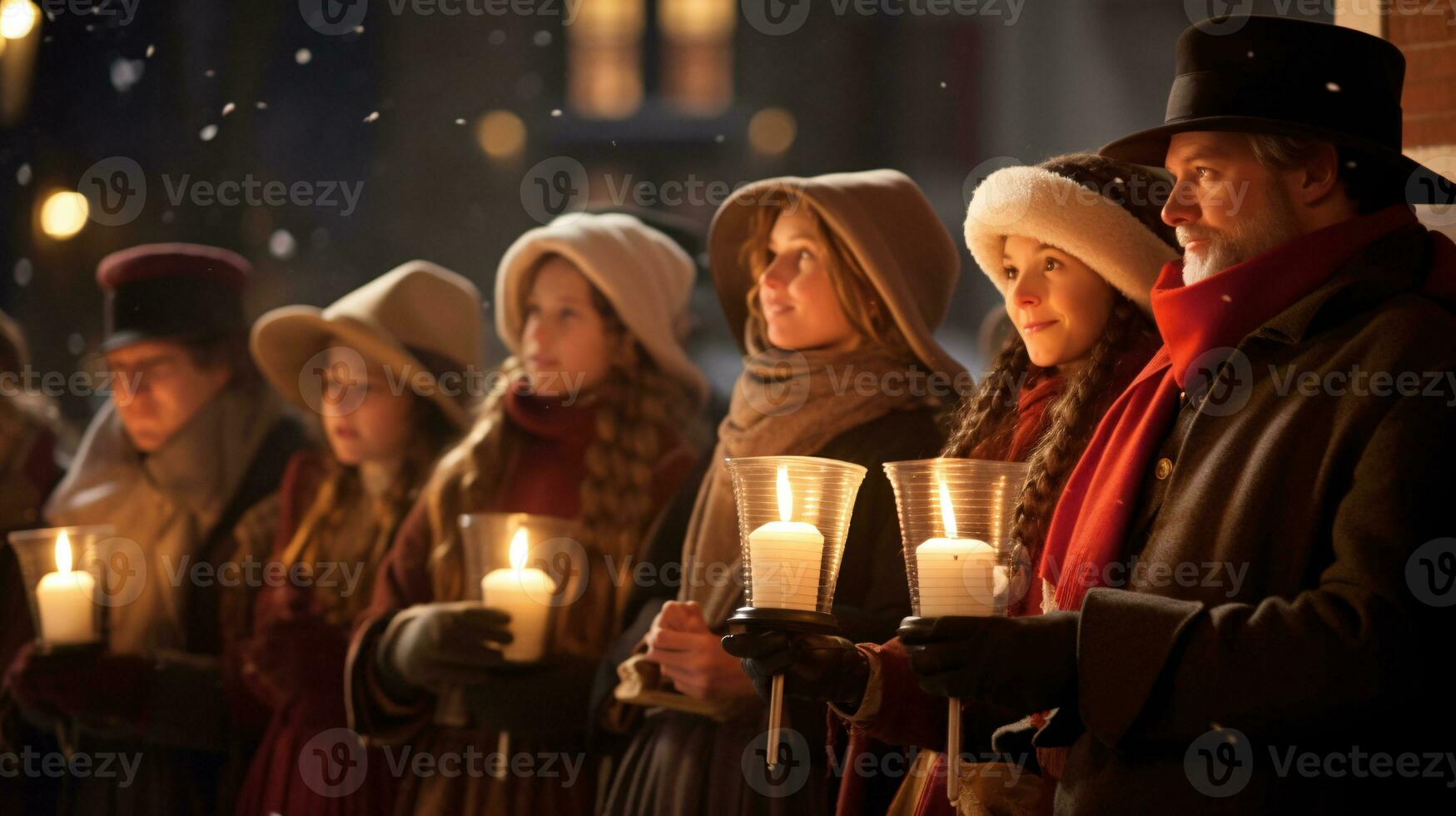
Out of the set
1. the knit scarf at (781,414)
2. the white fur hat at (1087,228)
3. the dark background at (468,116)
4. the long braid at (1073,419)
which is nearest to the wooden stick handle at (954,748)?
the long braid at (1073,419)

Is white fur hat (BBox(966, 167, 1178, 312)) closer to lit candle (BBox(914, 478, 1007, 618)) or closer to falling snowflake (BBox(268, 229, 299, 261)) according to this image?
lit candle (BBox(914, 478, 1007, 618))

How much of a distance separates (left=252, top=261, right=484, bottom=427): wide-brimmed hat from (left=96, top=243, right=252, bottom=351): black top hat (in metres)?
0.29

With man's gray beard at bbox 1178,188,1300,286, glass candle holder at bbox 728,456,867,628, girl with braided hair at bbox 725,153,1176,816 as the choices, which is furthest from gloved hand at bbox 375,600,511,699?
man's gray beard at bbox 1178,188,1300,286

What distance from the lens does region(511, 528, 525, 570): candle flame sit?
348cm

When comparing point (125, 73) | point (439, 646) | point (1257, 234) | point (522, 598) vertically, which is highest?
point (125, 73)

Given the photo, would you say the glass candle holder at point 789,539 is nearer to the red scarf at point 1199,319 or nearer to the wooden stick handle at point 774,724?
the wooden stick handle at point 774,724

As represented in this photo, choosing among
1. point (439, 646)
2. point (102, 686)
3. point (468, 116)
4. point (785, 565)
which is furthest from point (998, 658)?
point (102, 686)

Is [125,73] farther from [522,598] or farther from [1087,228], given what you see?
[1087,228]

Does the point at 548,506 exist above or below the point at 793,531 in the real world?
below

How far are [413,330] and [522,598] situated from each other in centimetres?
111

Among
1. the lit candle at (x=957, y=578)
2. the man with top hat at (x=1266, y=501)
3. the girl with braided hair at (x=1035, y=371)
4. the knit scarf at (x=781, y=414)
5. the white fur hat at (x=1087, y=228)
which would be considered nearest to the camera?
the man with top hat at (x=1266, y=501)

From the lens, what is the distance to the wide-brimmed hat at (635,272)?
389cm

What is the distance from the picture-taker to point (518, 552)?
11.5ft

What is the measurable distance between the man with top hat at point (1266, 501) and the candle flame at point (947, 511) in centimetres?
15
